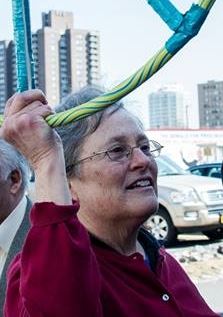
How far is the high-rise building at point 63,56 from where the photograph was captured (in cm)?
150

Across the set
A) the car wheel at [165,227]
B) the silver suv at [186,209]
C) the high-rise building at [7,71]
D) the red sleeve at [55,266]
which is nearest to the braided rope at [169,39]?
the red sleeve at [55,266]

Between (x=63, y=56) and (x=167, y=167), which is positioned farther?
(x=167, y=167)

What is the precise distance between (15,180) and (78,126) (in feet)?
2.79

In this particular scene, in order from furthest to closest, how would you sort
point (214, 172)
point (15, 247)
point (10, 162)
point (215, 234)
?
point (214, 172)
point (215, 234)
point (10, 162)
point (15, 247)

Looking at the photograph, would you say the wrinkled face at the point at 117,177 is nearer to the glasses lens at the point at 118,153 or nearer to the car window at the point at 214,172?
the glasses lens at the point at 118,153

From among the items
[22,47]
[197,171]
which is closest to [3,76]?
[22,47]

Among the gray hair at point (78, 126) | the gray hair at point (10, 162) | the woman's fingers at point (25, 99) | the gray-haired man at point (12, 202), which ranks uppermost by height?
the woman's fingers at point (25, 99)

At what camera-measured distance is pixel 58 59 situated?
6.18 feet

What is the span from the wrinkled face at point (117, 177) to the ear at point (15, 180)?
790 mm

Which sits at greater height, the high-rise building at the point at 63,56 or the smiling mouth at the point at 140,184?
the high-rise building at the point at 63,56

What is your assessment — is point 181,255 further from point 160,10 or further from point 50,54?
point 160,10

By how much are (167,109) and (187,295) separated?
134 ft

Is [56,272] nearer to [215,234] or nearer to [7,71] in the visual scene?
[7,71]

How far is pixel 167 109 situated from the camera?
42.5m
